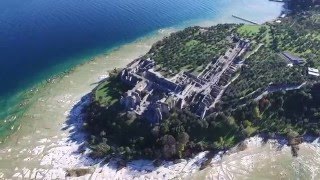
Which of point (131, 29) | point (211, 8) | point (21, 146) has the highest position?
point (211, 8)

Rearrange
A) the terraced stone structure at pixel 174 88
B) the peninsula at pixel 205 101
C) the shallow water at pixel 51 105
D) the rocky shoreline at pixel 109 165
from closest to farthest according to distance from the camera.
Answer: the rocky shoreline at pixel 109 165 < the peninsula at pixel 205 101 < the shallow water at pixel 51 105 < the terraced stone structure at pixel 174 88

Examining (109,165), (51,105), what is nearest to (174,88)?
(109,165)

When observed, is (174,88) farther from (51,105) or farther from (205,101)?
(51,105)

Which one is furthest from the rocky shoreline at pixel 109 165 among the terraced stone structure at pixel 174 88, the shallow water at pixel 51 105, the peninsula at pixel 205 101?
the terraced stone structure at pixel 174 88

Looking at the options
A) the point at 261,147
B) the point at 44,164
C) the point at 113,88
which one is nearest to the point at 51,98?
the point at 113,88

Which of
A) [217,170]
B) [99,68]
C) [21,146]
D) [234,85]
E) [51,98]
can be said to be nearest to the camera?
[217,170]

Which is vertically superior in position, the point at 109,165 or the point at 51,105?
the point at 51,105

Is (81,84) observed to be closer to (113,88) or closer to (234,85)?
(113,88)

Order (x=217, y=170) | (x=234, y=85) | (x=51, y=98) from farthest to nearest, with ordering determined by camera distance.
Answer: (x=51, y=98) < (x=234, y=85) < (x=217, y=170)

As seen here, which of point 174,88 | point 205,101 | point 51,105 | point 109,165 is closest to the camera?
point 109,165

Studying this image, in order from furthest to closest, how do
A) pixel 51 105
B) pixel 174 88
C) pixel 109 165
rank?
1. pixel 51 105
2. pixel 174 88
3. pixel 109 165

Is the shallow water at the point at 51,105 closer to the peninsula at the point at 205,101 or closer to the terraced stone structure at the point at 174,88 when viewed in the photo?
the peninsula at the point at 205,101
